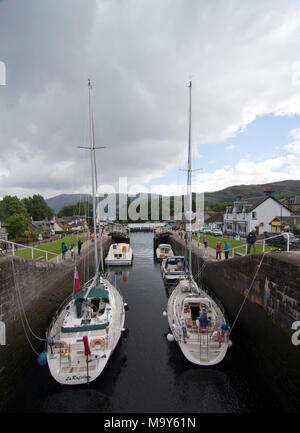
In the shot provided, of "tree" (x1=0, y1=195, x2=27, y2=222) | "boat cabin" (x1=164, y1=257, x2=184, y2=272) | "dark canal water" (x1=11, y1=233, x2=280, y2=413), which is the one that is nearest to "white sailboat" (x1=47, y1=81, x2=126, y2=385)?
"dark canal water" (x1=11, y1=233, x2=280, y2=413)

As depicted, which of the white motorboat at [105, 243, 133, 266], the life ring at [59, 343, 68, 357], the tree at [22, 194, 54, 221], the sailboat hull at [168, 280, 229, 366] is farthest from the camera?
the tree at [22, 194, 54, 221]

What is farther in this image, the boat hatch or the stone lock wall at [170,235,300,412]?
the boat hatch

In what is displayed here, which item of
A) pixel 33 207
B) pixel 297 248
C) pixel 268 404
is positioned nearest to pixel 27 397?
pixel 268 404

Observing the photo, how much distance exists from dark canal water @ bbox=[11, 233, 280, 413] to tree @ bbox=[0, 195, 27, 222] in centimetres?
5543

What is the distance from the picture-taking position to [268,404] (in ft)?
25.1

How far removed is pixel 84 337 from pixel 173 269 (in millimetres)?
15806

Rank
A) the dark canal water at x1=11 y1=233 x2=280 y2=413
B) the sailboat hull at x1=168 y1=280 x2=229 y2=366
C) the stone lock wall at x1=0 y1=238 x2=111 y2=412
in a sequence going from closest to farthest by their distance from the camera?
the dark canal water at x1=11 y1=233 x2=280 y2=413 < the stone lock wall at x1=0 y1=238 x2=111 y2=412 < the sailboat hull at x1=168 y1=280 x2=229 y2=366

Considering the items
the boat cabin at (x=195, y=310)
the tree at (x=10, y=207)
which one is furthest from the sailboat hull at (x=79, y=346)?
the tree at (x=10, y=207)

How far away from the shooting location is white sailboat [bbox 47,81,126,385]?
26.0ft

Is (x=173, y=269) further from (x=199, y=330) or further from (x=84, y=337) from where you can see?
(x=84, y=337)

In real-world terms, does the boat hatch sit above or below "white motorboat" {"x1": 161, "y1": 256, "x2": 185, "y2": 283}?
above

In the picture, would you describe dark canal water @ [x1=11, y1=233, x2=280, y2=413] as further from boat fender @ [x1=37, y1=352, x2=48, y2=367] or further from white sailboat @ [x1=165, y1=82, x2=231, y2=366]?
boat fender @ [x1=37, y1=352, x2=48, y2=367]

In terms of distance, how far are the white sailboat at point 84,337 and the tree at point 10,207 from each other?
53054mm

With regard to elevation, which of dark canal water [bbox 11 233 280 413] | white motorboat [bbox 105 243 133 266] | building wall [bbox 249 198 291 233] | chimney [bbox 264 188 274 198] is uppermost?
chimney [bbox 264 188 274 198]
